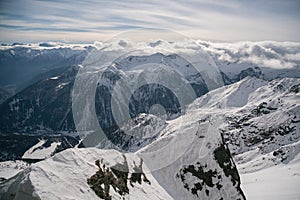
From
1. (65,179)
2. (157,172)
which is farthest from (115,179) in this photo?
(157,172)

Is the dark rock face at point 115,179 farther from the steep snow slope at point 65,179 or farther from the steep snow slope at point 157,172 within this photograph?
the steep snow slope at point 65,179

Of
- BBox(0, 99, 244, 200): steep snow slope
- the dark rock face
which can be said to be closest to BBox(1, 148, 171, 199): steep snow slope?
BBox(0, 99, 244, 200): steep snow slope

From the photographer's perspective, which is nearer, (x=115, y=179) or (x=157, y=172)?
(x=115, y=179)

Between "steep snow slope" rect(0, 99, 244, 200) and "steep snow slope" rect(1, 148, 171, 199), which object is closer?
"steep snow slope" rect(1, 148, 171, 199)

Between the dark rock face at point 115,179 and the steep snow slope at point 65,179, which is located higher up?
the steep snow slope at point 65,179

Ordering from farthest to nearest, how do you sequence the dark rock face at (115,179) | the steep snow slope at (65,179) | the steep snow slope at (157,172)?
the dark rock face at (115,179)
the steep snow slope at (157,172)
the steep snow slope at (65,179)

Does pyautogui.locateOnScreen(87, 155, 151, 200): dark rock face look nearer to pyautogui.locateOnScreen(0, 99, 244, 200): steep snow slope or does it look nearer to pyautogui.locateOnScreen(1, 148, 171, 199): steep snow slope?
pyautogui.locateOnScreen(0, 99, 244, 200): steep snow slope

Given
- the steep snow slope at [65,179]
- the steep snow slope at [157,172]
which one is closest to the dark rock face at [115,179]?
the steep snow slope at [157,172]

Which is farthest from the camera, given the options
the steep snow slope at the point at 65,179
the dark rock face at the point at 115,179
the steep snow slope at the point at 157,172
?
the dark rock face at the point at 115,179

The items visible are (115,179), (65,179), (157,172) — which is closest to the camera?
(65,179)

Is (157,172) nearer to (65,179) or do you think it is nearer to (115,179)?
(115,179)

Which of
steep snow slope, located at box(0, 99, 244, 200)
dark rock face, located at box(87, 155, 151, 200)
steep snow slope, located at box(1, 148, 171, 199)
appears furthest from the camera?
dark rock face, located at box(87, 155, 151, 200)
